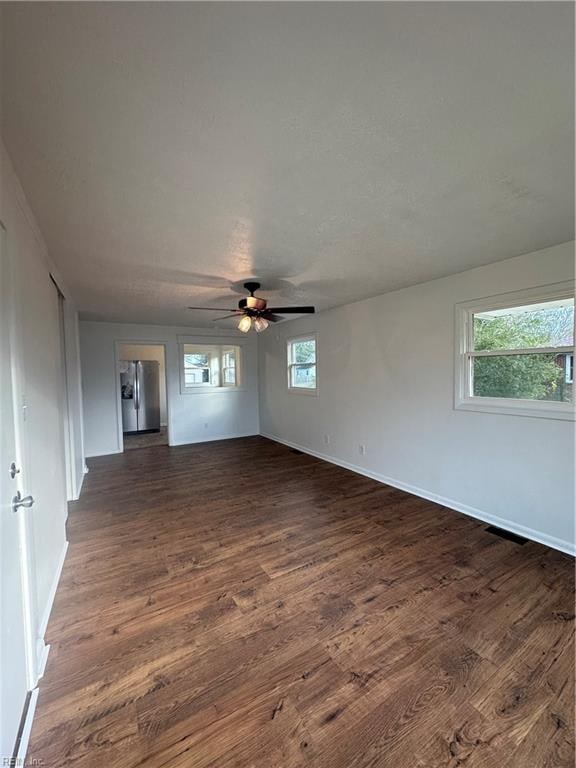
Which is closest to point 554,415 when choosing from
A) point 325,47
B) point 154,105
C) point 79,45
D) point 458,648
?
point 458,648

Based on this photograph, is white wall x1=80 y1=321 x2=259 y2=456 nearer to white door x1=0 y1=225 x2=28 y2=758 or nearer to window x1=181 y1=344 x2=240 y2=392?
window x1=181 y1=344 x2=240 y2=392

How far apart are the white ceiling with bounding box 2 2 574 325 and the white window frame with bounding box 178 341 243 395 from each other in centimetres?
398

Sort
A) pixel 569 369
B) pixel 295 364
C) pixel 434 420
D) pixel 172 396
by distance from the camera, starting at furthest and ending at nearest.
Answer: pixel 172 396, pixel 295 364, pixel 434 420, pixel 569 369

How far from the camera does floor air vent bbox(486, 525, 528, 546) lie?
269 cm

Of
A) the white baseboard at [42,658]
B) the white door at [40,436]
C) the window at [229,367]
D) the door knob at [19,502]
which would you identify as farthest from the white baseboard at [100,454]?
the door knob at [19,502]

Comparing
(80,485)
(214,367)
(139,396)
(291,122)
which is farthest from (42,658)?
(139,396)

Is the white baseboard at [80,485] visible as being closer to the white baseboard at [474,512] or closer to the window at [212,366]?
the window at [212,366]

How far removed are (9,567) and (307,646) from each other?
146 cm

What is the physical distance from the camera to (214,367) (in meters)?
7.42

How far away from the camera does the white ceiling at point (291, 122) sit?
0.91 m

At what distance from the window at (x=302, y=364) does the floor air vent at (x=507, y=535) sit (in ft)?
10.3

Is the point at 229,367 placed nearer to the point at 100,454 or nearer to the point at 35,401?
the point at 100,454

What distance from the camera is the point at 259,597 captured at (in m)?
2.05

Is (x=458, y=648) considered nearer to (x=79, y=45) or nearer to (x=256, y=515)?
(x=256, y=515)
